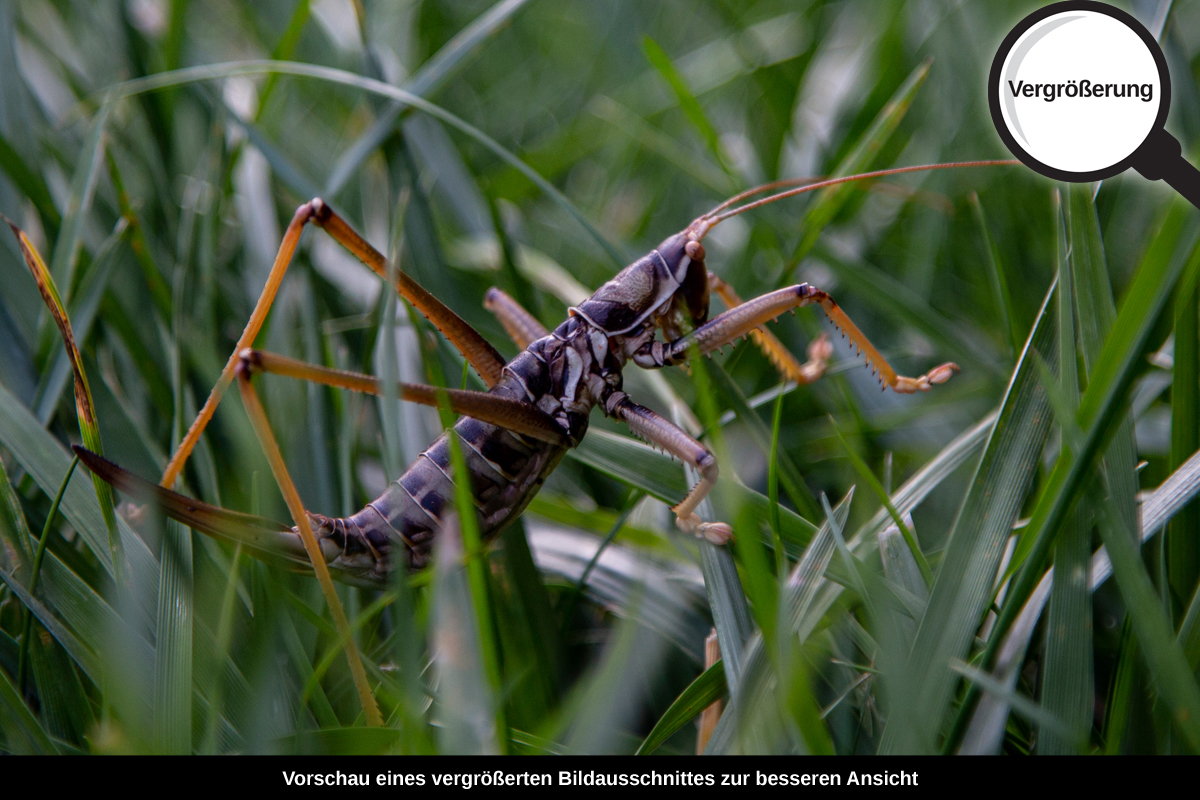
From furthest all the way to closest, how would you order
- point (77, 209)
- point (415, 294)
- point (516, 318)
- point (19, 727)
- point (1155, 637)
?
point (516, 318)
point (77, 209)
point (415, 294)
point (19, 727)
point (1155, 637)

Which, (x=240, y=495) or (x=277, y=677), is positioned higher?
(x=240, y=495)

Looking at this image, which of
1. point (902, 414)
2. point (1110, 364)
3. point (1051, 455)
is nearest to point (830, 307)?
point (902, 414)

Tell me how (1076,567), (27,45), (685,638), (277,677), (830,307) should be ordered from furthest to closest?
(27,45) < (830,307) < (685,638) < (277,677) < (1076,567)

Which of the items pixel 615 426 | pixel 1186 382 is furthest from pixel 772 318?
pixel 1186 382

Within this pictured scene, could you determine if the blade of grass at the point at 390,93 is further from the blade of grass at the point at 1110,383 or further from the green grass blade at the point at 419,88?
the blade of grass at the point at 1110,383

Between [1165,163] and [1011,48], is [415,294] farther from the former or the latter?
[1165,163]

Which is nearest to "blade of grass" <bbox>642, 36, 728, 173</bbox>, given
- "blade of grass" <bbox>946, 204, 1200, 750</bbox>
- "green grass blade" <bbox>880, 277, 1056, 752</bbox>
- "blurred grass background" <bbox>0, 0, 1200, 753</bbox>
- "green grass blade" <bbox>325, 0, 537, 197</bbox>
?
"blurred grass background" <bbox>0, 0, 1200, 753</bbox>
